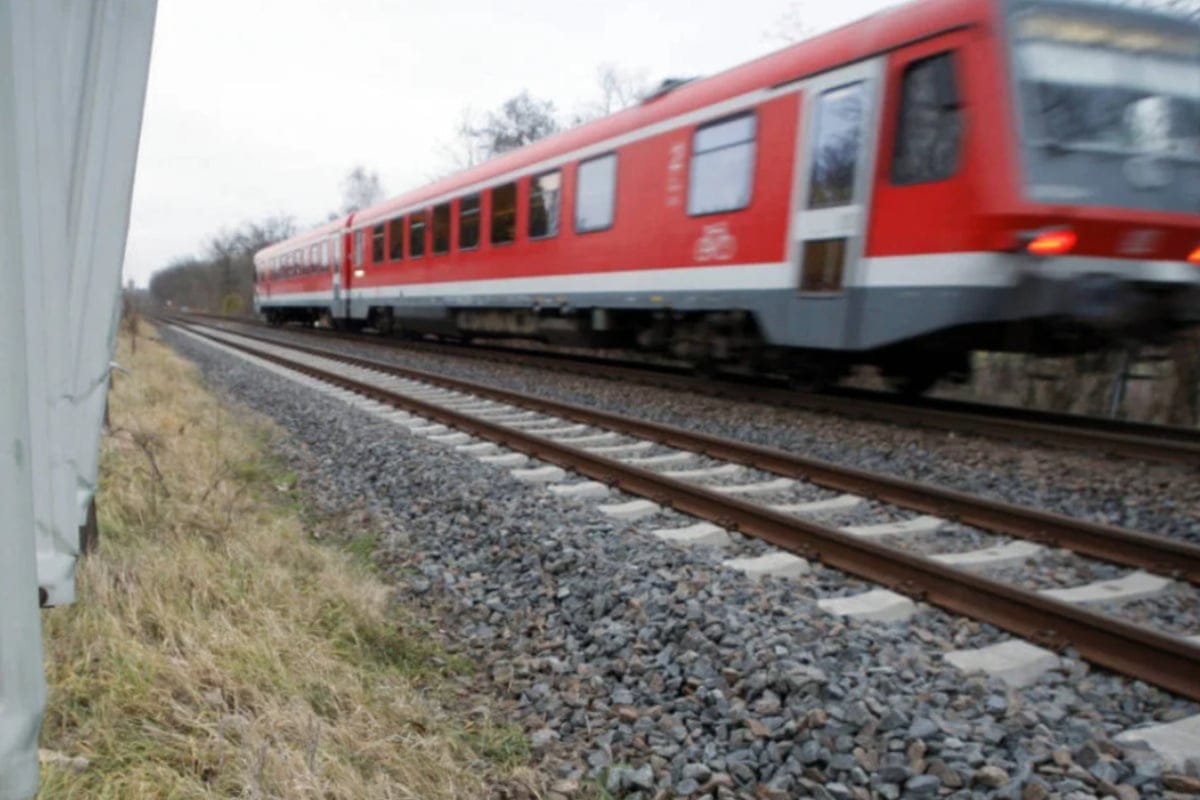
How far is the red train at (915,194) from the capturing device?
17.6 feet

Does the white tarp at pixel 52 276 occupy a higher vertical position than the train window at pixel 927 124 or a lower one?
lower

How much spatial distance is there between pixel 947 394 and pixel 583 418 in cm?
621

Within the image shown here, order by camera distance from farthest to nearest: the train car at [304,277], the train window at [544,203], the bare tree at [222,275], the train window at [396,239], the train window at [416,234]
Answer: the bare tree at [222,275] → the train car at [304,277] → the train window at [396,239] → the train window at [416,234] → the train window at [544,203]

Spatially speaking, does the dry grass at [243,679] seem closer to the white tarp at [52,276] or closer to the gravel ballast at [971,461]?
the white tarp at [52,276]

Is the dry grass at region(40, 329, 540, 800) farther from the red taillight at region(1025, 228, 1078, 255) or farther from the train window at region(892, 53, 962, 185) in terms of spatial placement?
the train window at region(892, 53, 962, 185)

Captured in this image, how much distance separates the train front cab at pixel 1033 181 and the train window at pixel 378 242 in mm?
12760

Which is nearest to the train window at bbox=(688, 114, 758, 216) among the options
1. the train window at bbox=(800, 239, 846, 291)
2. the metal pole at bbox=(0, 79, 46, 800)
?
the train window at bbox=(800, 239, 846, 291)

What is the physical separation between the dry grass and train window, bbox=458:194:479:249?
9319 mm

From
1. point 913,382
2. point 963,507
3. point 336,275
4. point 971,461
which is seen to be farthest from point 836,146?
point 336,275

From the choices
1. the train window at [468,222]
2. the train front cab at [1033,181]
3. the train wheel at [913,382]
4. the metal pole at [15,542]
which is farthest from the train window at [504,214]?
the metal pole at [15,542]

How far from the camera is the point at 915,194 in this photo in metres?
5.96

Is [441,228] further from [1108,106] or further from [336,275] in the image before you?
[1108,106]

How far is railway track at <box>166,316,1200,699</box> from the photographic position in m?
2.86

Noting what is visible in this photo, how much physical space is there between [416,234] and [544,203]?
17.2 feet
